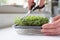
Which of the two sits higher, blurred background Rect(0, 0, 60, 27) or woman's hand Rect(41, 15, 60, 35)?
blurred background Rect(0, 0, 60, 27)

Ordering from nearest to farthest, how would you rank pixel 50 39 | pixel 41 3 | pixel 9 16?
pixel 50 39 < pixel 41 3 < pixel 9 16

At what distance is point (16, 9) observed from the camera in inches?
49.8

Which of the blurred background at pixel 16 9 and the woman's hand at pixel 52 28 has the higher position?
the blurred background at pixel 16 9

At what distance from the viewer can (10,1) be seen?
4.09ft

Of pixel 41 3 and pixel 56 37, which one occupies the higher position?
pixel 41 3

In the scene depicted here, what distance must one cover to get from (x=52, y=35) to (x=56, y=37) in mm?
34

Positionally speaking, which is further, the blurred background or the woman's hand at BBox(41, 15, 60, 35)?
the blurred background

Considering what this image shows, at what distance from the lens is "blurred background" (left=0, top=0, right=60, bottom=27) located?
1.17 meters

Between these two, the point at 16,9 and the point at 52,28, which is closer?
the point at 52,28

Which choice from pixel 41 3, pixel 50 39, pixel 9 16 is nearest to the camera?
pixel 50 39

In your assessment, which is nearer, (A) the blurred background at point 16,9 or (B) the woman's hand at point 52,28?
(B) the woman's hand at point 52,28

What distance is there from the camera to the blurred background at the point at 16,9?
1.17 m

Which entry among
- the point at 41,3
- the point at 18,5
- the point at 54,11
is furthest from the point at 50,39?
the point at 18,5

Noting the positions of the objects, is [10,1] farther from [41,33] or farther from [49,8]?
[41,33]
